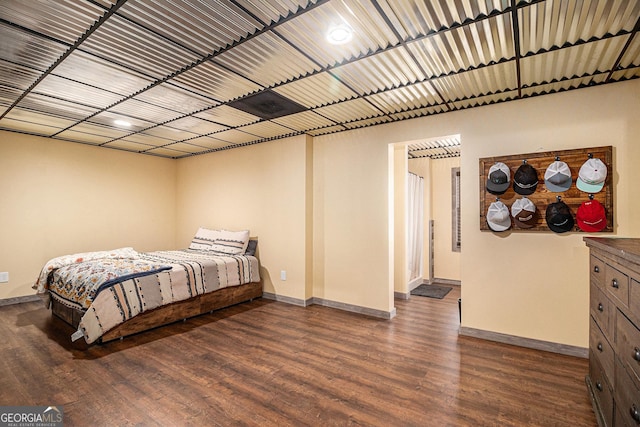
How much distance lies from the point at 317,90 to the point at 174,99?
5.11ft

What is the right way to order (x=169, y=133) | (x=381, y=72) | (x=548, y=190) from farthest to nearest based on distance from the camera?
1. (x=169, y=133)
2. (x=548, y=190)
3. (x=381, y=72)

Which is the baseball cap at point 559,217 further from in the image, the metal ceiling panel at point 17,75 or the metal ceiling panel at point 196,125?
the metal ceiling panel at point 17,75

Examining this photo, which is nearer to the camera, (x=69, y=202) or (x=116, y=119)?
(x=116, y=119)

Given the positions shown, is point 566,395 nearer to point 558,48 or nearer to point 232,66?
point 558,48

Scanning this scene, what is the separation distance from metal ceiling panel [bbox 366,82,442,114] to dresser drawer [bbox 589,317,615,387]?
2.35 meters

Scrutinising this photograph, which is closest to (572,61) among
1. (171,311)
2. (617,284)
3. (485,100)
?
(485,100)

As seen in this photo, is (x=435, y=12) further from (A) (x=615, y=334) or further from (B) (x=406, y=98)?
(A) (x=615, y=334)

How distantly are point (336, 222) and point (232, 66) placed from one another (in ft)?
8.40

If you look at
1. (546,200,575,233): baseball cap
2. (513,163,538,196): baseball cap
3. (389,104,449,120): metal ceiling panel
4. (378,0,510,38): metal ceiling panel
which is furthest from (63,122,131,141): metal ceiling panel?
(546,200,575,233): baseball cap

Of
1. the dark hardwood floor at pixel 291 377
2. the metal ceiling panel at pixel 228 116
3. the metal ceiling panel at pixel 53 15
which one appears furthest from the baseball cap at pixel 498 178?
the metal ceiling panel at pixel 53 15

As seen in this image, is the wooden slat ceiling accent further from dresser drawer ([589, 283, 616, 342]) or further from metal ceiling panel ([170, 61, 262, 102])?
dresser drawer ([589, 283, 616, 342])

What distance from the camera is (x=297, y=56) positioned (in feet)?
8.02

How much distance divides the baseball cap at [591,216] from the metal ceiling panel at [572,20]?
4.78 feet

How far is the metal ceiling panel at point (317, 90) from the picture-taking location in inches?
113
